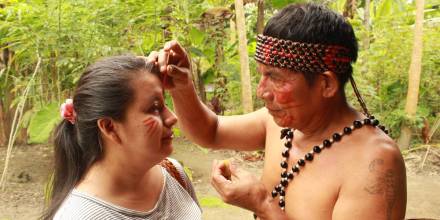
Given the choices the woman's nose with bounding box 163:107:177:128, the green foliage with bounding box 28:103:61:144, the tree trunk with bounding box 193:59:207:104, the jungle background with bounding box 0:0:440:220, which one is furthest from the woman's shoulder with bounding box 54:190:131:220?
the tree trunk with bounding box 193:59:207:104

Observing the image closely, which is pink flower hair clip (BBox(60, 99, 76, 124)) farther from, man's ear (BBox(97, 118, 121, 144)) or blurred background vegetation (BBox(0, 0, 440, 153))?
blurred background vegetation (BBox(0, 0, 440, 153))

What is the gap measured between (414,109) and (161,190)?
469cm

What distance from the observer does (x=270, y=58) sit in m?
1.65

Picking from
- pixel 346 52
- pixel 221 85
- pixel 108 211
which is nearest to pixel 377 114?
pixel 221 85

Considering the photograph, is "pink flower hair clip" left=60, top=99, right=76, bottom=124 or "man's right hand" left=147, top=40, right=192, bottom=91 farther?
"man's right hand" left=147, top=40, right=192, bottom=91

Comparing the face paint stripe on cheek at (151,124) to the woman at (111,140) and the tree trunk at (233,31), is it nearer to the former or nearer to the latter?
the woman at (111,140)

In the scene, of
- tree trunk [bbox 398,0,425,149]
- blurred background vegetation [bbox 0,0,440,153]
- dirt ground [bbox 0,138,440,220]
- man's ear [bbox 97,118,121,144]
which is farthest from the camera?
tree trunk [bbox 398,0,425,149]

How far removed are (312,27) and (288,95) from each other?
0.25 meters

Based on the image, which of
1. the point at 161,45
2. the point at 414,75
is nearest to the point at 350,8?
the point at 414,75

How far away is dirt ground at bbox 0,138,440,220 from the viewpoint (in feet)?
13.7

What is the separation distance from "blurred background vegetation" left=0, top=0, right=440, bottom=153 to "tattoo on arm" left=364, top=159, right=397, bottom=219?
6.79 feet

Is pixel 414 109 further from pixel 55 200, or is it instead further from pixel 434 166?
pixel 55 200

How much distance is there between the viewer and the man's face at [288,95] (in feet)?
5.39

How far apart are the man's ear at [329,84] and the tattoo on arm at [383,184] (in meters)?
0.28
